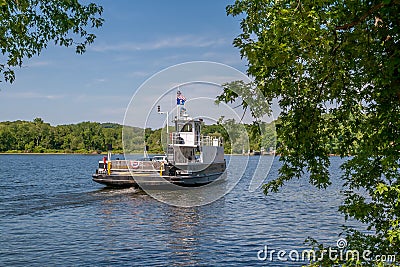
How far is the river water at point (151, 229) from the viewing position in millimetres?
15945

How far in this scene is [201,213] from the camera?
88.4 feet

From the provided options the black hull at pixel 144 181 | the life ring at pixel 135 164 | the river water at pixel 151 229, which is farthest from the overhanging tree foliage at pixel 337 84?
the life ring at pixel 135 164

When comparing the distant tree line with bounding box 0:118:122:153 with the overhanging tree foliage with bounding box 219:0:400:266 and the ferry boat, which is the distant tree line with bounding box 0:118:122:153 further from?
the overhanging tree foliage with bounding box 219:0:400:266

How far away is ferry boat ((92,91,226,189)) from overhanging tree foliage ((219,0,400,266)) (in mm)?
29153

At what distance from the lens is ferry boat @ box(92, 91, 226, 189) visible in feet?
117

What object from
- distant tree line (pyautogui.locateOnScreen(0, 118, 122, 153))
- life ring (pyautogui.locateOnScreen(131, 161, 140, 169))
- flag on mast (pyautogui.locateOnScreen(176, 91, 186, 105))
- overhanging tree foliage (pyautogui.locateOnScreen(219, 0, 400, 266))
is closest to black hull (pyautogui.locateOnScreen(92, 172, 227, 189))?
life ring (pyautogui.locateOnScreen(131, 161, 140, 169))

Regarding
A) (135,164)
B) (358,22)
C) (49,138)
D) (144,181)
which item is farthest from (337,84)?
(49,138)

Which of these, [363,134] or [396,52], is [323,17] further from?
[363,134]

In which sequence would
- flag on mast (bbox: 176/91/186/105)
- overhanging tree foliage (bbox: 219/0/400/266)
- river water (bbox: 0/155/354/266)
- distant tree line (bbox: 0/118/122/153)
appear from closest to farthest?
1. overhanging tree foliage (bbox: 219/0/400/266)
2. river water (bbox: 0/155/354/266)
3. flag on mast (bbox: 176/91/186/105)
4. distant tree line (bbox: 0/118/122/153)

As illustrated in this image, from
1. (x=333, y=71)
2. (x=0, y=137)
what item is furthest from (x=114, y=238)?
(x=0, y=137)

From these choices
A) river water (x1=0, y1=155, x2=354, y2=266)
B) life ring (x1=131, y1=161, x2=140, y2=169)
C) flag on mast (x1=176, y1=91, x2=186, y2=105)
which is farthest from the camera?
flag on mast (x1=176, y1=91, x2=186, y2=105)

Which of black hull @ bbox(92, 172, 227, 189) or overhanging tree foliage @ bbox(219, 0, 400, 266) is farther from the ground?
overhanging tree foliage @ bbox(219, 0, 400, 266)

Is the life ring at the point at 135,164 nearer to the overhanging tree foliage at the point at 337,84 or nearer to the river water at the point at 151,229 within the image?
the river water at the point at 151,229

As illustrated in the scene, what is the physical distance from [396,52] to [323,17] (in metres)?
0.86
